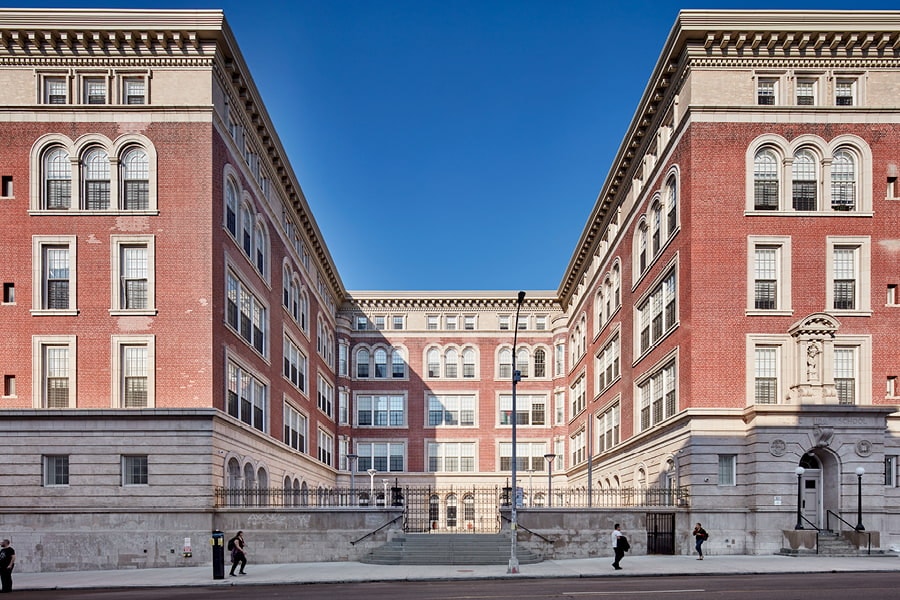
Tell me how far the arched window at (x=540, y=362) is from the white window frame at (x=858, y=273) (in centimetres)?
4617

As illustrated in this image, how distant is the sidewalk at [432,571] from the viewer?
28.5 metres

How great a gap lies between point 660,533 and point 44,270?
27151 millimetres

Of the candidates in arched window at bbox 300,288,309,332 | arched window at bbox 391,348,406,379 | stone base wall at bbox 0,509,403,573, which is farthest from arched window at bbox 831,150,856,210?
arched window at bbox 391,348,406,379

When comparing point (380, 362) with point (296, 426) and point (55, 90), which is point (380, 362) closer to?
point (296, 426)

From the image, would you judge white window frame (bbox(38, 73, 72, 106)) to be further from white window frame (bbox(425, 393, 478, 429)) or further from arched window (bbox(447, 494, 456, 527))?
arched window (bbox(447, 494, 456, 527))

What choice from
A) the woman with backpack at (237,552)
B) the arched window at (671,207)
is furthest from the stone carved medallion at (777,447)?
Answer: the woman with backpack at (237,552)

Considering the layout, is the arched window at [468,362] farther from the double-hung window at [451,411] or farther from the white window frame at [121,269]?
the white window frame at [121,269]

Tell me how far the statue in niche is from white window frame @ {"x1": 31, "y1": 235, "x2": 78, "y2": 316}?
29.0 m

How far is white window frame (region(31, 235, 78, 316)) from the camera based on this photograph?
34.8 m

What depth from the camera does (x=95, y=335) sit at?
3472cm

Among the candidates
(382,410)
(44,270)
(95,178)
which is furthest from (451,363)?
(44,270)

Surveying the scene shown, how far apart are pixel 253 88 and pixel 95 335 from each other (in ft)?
45.6

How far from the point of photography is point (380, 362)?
82.1 metres

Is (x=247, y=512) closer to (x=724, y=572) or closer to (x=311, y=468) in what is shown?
(x=724, y=572)
